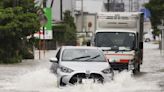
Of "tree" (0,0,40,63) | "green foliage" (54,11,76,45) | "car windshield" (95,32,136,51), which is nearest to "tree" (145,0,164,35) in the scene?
"green foliage" (54,11,76,45)

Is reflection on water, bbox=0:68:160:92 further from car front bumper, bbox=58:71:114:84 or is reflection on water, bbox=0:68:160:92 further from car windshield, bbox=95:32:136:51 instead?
car windshield, bbox=95:32:136:51

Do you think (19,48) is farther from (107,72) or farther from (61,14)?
(61,14)

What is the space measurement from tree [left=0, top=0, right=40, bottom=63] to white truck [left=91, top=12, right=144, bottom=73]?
6.84 metres

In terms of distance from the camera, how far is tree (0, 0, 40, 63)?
1277 inches

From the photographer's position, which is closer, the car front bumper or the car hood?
the car front bumper

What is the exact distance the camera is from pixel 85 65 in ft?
59.8

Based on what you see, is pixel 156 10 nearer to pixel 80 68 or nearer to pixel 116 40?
pixel 116 40

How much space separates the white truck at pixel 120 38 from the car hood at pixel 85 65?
6.33m

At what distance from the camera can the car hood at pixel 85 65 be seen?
1793 cm

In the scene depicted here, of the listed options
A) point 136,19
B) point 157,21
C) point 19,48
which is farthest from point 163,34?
point 136,19

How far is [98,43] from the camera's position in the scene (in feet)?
84.5

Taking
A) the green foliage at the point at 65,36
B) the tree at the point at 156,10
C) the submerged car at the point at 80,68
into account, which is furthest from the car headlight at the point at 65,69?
the green foliage at the point at 65,36

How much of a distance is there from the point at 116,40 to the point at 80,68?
8.14 meters

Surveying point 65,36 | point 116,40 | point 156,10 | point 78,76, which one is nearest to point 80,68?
point 78,76
